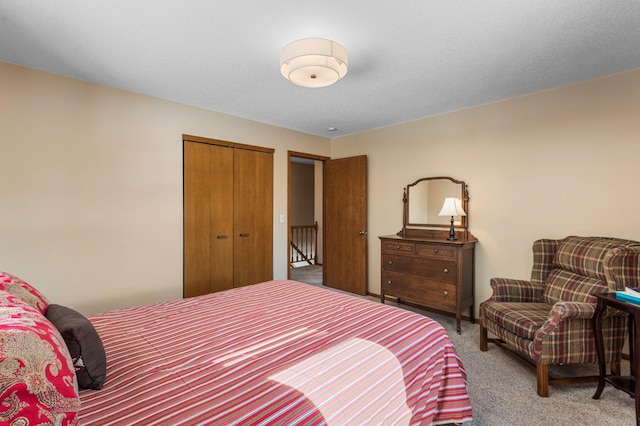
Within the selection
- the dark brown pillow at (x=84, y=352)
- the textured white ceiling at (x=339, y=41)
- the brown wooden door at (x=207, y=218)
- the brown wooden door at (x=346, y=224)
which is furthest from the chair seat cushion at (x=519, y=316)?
the brown wooden door at (x=207, y=218)

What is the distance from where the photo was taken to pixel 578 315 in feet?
6.89

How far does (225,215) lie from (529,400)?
11.2 feet

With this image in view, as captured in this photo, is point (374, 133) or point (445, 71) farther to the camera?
point (374, 133)

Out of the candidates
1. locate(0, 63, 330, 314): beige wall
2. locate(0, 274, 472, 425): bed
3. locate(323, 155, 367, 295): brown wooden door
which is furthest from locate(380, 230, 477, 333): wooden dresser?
locate(0, 63, 330, 314): beige wall

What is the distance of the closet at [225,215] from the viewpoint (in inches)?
140

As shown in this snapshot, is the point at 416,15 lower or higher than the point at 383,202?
higher

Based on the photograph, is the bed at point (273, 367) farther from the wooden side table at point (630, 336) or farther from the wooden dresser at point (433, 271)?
the wooden dresser at point (433, 271)

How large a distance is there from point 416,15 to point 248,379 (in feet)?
7.12

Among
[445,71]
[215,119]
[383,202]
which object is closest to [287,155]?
[215,119]

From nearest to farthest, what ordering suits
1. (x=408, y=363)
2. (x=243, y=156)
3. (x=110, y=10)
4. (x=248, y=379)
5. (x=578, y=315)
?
(x=248, y=379) < (x=408, y=363) < (x=110, y=10) < (x=578, y=315) < (x=243, y=156)

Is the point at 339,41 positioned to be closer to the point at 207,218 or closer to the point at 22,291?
the point at 22,291

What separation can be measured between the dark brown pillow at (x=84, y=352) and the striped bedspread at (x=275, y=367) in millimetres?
43

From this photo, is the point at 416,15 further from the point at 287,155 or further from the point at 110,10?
the point at 287,155

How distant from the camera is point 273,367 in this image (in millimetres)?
1281
